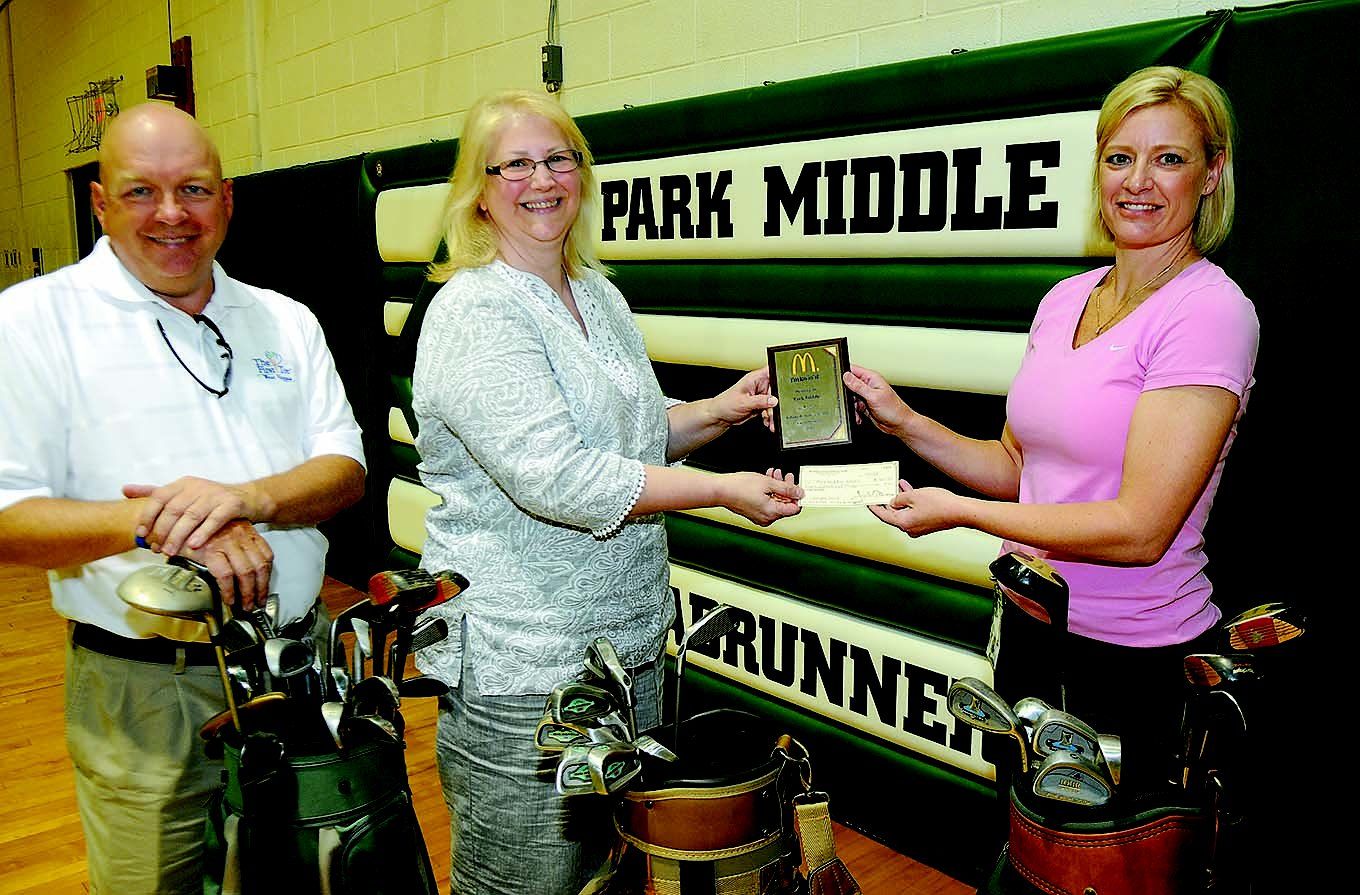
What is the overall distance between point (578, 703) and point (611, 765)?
12cm

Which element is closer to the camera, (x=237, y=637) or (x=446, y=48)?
(x=237, y=637)

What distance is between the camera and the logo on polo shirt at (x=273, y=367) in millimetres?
1701

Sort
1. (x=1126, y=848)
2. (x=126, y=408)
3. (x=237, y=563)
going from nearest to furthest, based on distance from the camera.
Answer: (x=1126, y=848) → (x=237, y=563) → (x=126, y=408)

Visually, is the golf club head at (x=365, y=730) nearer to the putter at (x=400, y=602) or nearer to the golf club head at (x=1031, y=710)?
the putter at (x=400, y=602)

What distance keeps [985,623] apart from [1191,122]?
1.10 m

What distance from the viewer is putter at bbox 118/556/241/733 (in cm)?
115

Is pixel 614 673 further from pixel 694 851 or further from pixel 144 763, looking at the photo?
pixel 144 763

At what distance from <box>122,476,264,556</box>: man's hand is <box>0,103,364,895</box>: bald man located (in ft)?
0.24

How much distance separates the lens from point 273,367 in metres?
1.72

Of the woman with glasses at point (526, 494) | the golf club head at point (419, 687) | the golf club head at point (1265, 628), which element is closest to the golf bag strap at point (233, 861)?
the golf club head at point (419, 687)

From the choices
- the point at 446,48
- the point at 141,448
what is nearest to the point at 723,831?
the point at 141,448

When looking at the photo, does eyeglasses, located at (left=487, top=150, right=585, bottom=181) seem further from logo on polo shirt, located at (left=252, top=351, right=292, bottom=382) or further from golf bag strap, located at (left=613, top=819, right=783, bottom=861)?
golf bag strap, located at (left=613, top=819, right=783, bottom=861)

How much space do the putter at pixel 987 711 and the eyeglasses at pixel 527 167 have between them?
999mm

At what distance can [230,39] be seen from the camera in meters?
5.32
